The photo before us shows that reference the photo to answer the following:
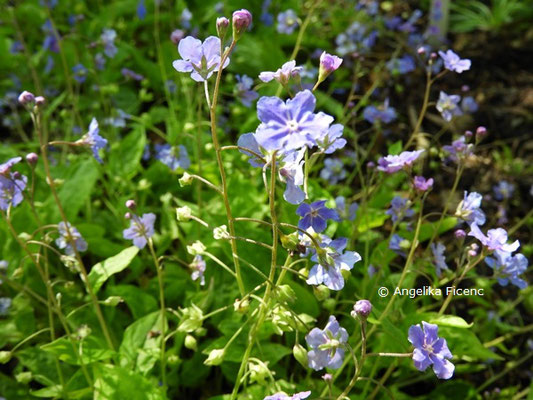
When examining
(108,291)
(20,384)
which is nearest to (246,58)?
(108,291)

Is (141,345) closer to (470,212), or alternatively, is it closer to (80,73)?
(470,212)

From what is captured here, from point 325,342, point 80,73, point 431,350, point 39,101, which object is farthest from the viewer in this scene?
point 80,73

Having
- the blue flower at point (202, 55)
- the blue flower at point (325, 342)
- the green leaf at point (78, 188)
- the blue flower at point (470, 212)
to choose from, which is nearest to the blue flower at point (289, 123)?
the blue flower at point (202, 55)

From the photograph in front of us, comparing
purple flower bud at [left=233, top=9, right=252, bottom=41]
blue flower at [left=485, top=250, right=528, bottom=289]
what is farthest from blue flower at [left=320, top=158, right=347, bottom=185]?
purple flower bud at [left=233, top=9, right=252, bottom=41]

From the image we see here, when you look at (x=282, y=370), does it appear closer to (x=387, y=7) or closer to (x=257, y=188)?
(x=257, y=188)

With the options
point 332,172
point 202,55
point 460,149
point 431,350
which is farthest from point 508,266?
point 202,55

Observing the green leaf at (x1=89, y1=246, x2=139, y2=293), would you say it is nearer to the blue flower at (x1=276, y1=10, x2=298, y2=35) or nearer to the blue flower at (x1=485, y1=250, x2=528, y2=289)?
the blue flower at (x1=485, y1=250, x2=528, y2=289)
